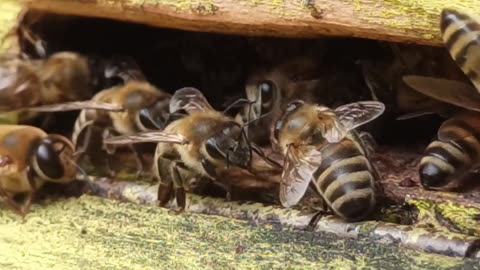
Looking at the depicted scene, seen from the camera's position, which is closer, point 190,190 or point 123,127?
point 190,190

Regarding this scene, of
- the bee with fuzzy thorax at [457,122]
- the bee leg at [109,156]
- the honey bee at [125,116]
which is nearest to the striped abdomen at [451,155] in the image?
the bee with fuzzy thorax at [457,122]

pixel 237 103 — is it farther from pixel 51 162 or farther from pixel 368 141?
pixel 51 162

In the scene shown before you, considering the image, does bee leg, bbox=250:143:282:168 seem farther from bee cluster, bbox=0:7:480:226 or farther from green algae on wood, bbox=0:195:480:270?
green algae on wood, bbox=0:195:480:270

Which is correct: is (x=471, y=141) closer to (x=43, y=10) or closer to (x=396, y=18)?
(x=396, y=18)

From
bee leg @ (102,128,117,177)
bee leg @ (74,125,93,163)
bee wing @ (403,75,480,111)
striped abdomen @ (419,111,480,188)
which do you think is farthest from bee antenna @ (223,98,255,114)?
striped abdomen @ (419,111,480,188)

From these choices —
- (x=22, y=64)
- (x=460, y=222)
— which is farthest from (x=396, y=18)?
(x=22, y=64)

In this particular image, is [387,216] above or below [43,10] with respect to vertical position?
below
